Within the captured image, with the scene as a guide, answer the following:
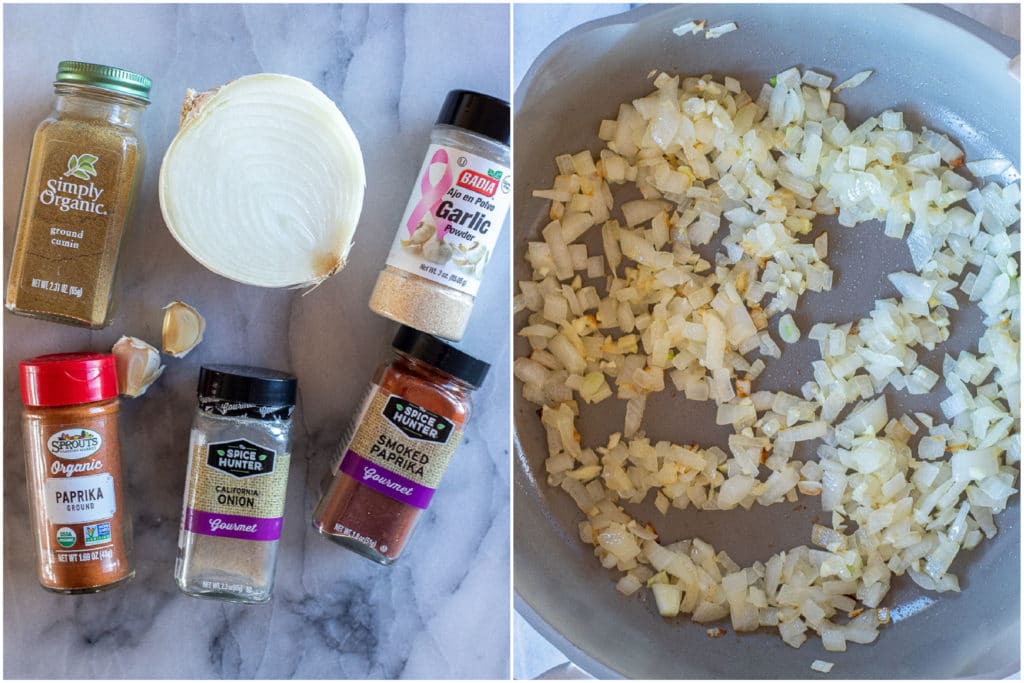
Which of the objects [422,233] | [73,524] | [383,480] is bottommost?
[73,524]

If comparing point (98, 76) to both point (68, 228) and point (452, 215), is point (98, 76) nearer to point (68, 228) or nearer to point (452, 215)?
point (68, 228)

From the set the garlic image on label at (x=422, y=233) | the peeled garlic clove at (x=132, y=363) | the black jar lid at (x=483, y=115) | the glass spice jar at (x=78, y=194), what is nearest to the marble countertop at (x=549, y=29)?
the black jar lid at (x=483, y=115)

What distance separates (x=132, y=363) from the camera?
99 cm

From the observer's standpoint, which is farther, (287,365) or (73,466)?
(287,365)

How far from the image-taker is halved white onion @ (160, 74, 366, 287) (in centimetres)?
93

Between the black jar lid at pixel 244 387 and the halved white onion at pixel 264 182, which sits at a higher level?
the halved white onion at pixel 264 182

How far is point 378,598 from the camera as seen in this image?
1.08m

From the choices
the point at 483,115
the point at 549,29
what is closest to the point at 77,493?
the point at 483,115

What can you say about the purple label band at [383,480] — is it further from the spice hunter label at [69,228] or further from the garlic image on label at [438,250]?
the spice hunter label at [69,228]

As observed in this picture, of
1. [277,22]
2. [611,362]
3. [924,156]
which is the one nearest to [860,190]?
[924,156]

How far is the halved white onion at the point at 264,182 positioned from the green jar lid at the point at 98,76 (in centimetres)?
7

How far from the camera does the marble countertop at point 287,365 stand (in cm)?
102

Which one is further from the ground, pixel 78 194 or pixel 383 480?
pixel 78 194

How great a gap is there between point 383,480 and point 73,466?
1.15 feet
